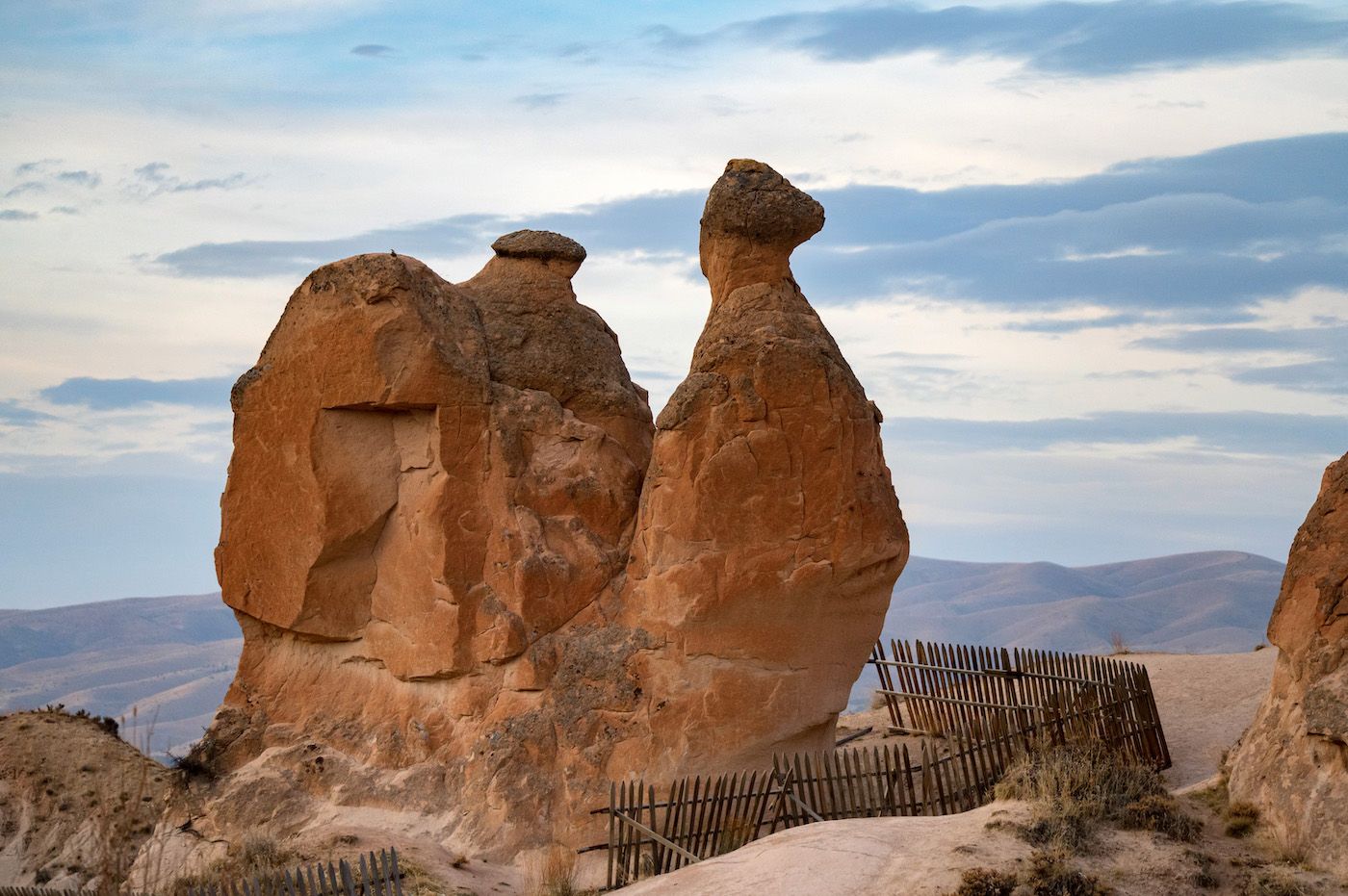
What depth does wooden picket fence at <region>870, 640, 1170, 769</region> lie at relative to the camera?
14.7m

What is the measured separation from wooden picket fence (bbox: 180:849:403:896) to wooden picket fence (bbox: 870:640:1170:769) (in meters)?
5.53

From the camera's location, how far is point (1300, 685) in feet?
36.9

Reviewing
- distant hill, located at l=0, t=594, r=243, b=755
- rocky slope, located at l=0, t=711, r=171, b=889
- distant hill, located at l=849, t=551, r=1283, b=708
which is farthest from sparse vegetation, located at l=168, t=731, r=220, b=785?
distant hill, located at l=849, t=551, r=1283, b=708

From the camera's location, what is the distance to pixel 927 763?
43.8 ft

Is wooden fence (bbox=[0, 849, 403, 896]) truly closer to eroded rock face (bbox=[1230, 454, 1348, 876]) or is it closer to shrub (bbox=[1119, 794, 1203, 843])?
shrub (bbox=[1119, 794, 1203, 843])

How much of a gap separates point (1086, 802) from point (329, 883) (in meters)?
6.00

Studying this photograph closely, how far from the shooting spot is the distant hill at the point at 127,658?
7794 cm

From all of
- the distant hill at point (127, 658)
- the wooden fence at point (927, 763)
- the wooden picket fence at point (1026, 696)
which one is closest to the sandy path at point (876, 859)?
the wooden fence at point (927, 763)

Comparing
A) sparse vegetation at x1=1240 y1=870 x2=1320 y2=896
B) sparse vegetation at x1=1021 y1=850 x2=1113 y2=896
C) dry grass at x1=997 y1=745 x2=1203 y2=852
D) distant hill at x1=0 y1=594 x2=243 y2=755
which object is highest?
dry grass at x1=997 y1=745 x2=1203 y2=852

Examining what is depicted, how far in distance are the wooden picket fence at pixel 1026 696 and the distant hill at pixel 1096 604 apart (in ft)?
201

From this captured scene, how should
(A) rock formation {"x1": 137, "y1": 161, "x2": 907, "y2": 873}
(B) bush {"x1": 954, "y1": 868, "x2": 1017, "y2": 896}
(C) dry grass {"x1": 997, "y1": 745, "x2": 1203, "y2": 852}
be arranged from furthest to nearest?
1. (A) rock formation {"x1": 137, "y1": 161, "x2": 907, "y2": 873}
2. (C) dry grass {"x1": 997, "y1": 745, "x2": 1203, "y2": 852}
3. (B) bush {"x1": 954, "y1": 868, "x2": 1017, "y2": 896}

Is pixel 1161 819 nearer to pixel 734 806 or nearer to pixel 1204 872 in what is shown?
pixel 1204 872

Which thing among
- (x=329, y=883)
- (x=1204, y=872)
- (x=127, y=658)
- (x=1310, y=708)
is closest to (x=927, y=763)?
(x=1204, y=872)

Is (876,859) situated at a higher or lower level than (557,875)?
higher
